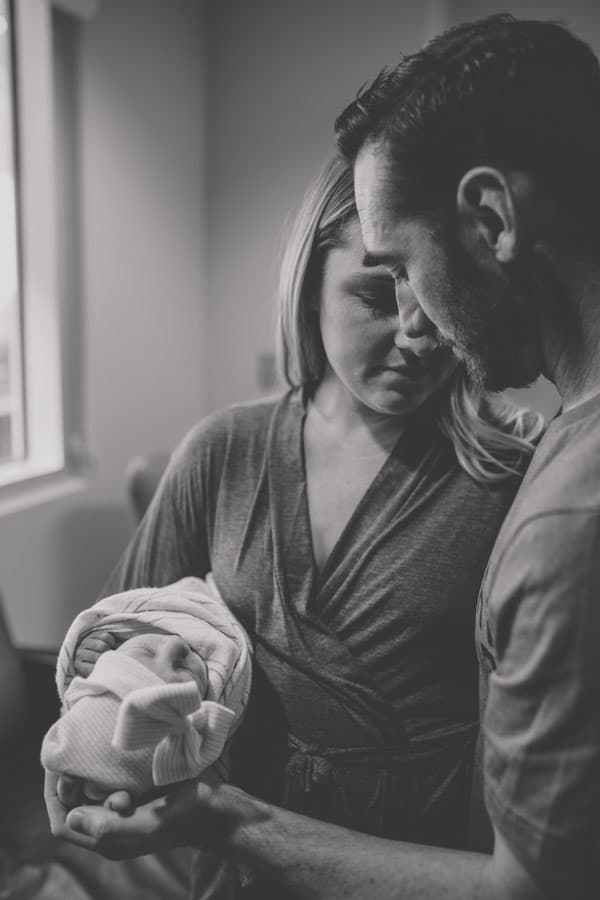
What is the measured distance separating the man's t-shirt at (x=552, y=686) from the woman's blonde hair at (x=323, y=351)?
34 cm

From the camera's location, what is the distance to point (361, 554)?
2.80 feet

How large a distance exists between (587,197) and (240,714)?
58 cm

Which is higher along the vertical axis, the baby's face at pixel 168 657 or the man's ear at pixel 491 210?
the man's ear at pixel 491 210

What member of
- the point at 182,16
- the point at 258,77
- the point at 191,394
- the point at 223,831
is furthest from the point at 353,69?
the point at 223,831

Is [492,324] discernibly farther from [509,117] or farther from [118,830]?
[118,830]

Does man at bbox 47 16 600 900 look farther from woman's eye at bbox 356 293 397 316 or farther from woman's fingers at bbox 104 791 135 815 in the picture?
woman's eye at bbox 356 293 397 316

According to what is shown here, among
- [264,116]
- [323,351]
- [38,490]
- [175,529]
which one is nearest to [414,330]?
[323,351]

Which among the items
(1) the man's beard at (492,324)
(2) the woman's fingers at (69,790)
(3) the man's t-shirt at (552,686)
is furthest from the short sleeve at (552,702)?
(2) the woman's fingers at (69,790)

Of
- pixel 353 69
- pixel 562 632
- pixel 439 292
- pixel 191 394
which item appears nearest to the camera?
pixel 562 632

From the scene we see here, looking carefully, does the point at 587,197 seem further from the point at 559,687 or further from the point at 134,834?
the point at 134,834

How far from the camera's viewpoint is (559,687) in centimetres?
48

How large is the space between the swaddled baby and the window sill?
4.11 feet

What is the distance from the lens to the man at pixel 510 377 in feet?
1.60

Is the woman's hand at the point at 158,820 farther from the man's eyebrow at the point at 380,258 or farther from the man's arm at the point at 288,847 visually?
the man's eyebrow at the point at 380,258
